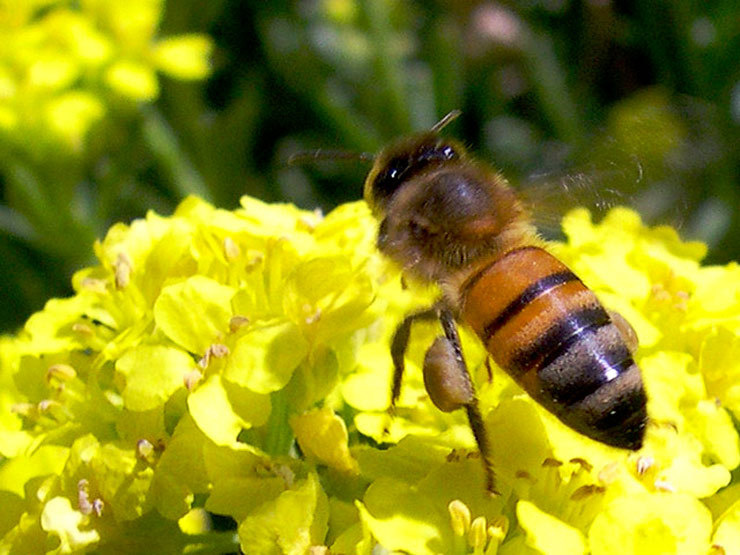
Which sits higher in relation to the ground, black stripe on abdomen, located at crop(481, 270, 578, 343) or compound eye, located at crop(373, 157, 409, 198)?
compound eye, located at crop(373, 157, 409, 198)

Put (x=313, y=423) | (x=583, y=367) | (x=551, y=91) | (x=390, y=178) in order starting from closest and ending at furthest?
(x=583, y=367), (x=313, y=423), (x=390, y=178), (x=551, y=91)

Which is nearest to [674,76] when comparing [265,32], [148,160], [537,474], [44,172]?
[265,32]

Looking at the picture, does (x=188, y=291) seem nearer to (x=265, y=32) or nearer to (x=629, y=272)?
(x=629, y=272)

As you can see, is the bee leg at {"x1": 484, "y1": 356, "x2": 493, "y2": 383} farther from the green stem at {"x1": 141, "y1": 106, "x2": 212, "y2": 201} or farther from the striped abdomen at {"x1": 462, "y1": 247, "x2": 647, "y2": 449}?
the green stem at {"x1": 141, "y1": 106, "x2": 212, "y2": 201}

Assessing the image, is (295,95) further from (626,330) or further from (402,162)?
(626,330)

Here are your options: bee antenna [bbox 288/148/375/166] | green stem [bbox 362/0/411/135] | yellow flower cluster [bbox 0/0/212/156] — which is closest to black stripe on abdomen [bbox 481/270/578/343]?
bee antenna [bbox 288/148/375/166]

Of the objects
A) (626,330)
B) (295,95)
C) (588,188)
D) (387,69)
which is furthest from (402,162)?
(295,95)

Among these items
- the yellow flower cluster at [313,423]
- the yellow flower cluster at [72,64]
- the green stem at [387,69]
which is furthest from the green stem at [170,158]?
the yellow flower cluster at [313,423]

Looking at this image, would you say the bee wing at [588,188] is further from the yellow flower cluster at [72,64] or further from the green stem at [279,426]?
the yellow flower cluster at [72,64]
